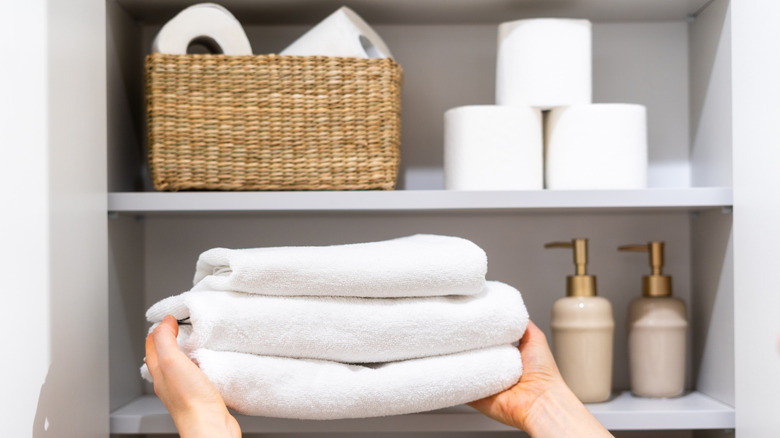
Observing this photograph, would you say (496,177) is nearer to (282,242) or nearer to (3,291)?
(282,242)

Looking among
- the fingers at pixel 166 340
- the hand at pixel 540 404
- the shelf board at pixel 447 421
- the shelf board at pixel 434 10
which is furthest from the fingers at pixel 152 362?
the shelf board at pixel 434 10

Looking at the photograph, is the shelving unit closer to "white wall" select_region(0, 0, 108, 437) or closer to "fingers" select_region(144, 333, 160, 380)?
"white wall" select_region(0, 0, 108, 437)

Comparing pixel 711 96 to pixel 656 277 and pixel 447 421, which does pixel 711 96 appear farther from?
pixel 447 421

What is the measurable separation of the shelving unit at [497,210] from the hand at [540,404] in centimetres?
17

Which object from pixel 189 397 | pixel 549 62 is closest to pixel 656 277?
pixel 549 62

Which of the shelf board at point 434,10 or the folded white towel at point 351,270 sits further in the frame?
the shelf board at point 434,10

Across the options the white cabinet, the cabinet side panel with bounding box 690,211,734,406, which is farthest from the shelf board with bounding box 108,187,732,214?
the cabinet side panel with bounding box 690,211,734,406

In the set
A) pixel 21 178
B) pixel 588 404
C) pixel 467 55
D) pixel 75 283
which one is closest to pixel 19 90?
pixel 21 178

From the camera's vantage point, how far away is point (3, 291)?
584mm

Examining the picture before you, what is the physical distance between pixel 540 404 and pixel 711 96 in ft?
1.55

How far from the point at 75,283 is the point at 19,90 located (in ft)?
0.66

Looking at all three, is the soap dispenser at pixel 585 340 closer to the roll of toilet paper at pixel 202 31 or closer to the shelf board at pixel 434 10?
the shelf board at pixel 434 10

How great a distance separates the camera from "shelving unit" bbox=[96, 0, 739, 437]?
0.92 meters

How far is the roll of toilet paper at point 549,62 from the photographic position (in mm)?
840
